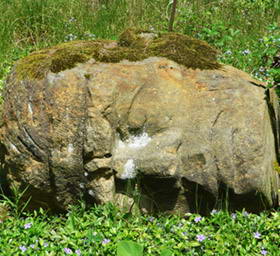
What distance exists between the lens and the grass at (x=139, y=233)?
3.07 m

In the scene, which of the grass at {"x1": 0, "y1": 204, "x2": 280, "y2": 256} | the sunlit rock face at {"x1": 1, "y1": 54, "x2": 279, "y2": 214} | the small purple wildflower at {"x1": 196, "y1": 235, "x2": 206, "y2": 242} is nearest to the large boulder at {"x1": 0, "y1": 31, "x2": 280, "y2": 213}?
the sunlit rock face at {"x1": 1, "y1": 54, "x2": 279, "y2": 214}

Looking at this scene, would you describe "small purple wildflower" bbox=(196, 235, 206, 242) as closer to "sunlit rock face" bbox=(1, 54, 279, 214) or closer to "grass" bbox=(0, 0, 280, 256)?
"grass" bbox=(0, 0, 280, 256)

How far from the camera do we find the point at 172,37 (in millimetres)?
3979

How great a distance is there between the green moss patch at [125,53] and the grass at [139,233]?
3.45ft

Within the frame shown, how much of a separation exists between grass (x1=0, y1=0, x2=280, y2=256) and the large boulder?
6.3 inches

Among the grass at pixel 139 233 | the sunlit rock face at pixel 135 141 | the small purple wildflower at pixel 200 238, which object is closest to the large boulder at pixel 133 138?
the sunlit rock face at pixel 135 141

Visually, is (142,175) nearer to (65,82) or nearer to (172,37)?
(65,82)

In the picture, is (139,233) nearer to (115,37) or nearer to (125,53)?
(125,53)

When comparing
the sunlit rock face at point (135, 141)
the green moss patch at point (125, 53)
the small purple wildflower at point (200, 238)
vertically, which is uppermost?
the green moss patch at point (125, 53)

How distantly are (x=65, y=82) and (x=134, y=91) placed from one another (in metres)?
0.49

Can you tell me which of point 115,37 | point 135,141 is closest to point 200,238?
point 135,141

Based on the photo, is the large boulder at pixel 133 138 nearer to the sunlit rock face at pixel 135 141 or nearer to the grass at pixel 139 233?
the sunlit rock face at pixel 135 141

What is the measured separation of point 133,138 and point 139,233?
25.5 inches

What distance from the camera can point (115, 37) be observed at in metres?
6.47
